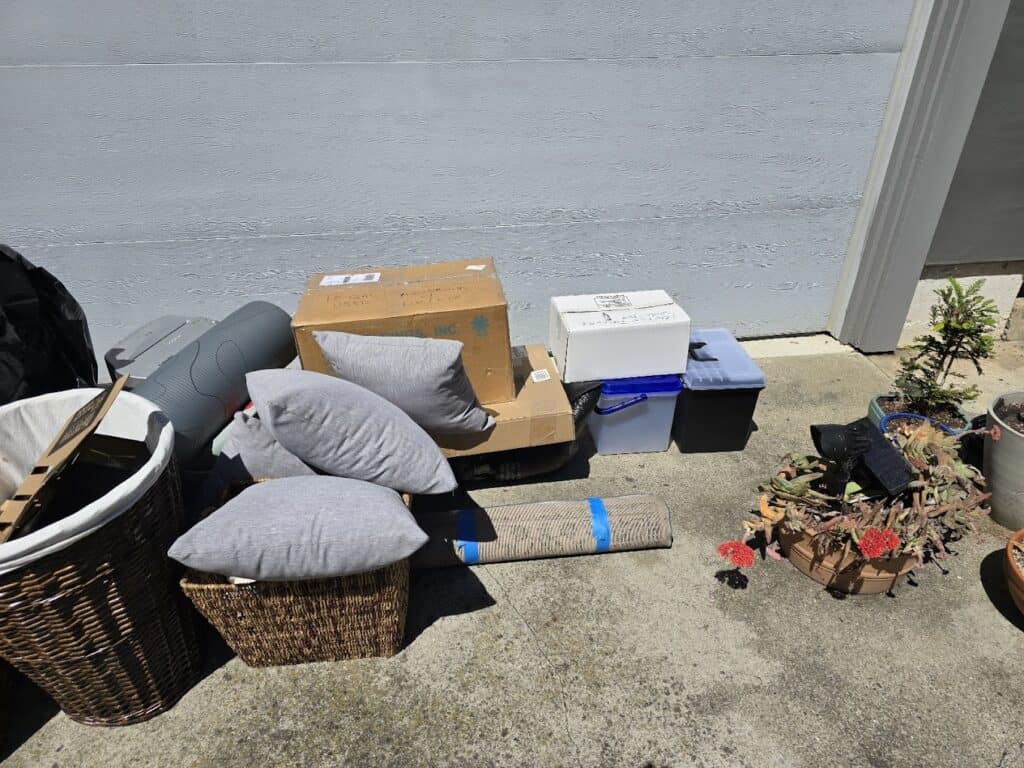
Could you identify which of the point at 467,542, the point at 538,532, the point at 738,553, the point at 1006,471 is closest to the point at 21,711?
the point at 467,542

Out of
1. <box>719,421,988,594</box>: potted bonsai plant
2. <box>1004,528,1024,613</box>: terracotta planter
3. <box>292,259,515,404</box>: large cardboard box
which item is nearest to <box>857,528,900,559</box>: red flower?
<box>719,421,988,594</box>: potted bonsai plant

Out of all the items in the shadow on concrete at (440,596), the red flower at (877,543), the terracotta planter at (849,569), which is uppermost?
the red flower at (877,543)

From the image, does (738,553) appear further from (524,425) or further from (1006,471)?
(1006,471)

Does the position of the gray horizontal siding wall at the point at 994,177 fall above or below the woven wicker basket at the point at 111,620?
above

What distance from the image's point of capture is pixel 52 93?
2.94 meters

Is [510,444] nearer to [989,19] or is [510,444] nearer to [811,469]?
[811,469]

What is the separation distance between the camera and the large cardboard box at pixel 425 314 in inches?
97.7

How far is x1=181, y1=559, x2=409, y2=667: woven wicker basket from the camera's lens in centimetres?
182

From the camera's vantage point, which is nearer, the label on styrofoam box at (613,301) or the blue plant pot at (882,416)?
the blue plant pot at (882,416)

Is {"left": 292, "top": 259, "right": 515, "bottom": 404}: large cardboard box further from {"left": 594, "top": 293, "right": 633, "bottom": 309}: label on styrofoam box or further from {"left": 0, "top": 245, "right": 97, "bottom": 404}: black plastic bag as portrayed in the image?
{"left": 0, "top": 245, "right": 97, "bottom": 404}: black plastic bag

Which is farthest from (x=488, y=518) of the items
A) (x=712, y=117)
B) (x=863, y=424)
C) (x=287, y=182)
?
(x=712, y=117)

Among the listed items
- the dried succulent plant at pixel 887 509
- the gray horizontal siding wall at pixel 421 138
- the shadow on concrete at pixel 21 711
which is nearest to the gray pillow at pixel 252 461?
the shadow on concrete at pixel 21 711

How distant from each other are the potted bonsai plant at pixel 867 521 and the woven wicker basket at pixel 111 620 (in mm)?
1955

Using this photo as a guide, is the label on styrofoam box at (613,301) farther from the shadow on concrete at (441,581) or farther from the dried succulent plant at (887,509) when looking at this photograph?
the shadow on concrete at (441,581)
